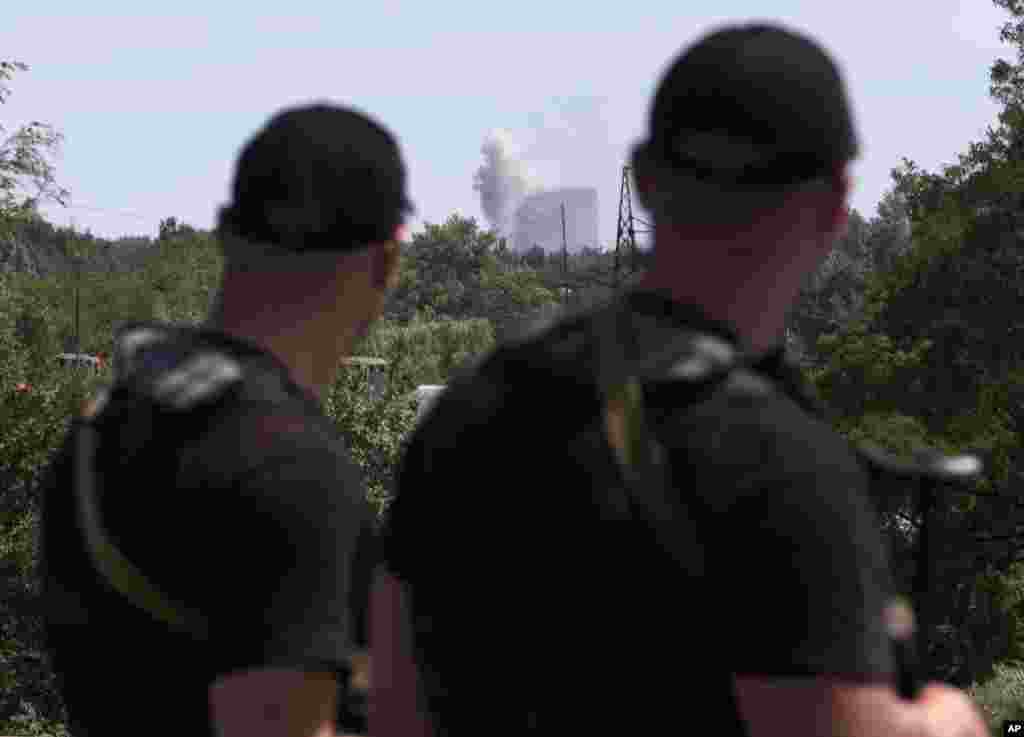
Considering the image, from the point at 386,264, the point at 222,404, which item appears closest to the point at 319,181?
the point at 386,264

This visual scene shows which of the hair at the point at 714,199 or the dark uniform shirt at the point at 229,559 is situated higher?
the hair at the point at 714,199

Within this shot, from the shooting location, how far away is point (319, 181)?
2.44m

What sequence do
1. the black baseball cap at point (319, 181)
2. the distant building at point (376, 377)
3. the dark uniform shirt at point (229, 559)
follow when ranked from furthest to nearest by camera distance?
1. the distant building at point (376, 377)
2. the black baseball cap at point (319, 181)
3. the dark uniform shirt at point (229, 559)

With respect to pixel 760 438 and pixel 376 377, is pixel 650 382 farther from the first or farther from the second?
pixel 376 377

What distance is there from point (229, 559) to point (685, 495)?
2.26 feet

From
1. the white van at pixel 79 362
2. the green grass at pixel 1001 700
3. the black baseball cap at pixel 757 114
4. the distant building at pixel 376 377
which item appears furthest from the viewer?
the distant building at pixel 376 377

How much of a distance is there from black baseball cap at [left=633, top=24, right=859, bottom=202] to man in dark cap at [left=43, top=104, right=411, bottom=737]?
2.08 ft

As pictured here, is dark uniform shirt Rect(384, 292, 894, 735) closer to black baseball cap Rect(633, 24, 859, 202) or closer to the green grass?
black baseball cap Rect(633, 24, 859, 202)

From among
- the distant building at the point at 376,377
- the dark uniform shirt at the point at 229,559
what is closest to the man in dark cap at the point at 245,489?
the dark uniform shirt at the point at 229,559

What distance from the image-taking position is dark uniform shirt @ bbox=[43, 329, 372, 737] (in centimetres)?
221

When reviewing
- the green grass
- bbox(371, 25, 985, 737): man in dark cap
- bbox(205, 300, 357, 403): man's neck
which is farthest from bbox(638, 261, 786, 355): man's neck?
the green grass

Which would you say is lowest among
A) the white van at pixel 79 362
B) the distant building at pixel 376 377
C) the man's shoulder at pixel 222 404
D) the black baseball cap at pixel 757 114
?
the distant building at pixel 376 377

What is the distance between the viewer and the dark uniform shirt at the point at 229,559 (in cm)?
221

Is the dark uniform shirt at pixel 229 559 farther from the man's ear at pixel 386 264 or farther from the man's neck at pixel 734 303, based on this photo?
the man's neck at pixel 734 303
